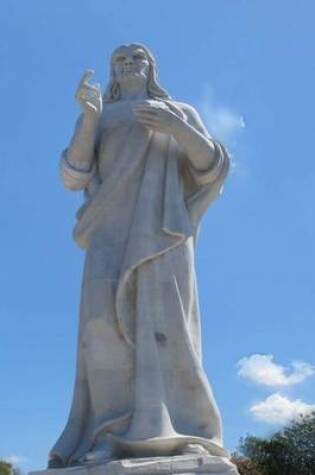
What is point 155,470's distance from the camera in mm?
10203

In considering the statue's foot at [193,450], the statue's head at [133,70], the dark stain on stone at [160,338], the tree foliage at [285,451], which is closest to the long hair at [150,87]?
the statue's head at [133,70]

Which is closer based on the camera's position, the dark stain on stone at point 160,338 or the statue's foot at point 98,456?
the statue's foot at point 98,456

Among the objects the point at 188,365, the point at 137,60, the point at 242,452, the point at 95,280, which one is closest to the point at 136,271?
the point at 95,280

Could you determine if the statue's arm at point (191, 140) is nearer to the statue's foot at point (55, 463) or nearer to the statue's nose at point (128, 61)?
the statue's nose at point (128, 61)

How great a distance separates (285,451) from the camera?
189 ft

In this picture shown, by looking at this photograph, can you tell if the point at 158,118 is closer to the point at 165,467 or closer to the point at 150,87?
the point at 150,87

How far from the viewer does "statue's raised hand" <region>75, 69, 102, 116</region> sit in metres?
13.0

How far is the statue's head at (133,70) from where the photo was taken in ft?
45.2

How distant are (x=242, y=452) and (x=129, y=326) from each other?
50260mm

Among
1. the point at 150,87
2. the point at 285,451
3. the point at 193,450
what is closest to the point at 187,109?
the point at 150,87

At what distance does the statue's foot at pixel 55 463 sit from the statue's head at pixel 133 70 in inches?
255

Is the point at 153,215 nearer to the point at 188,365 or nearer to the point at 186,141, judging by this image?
the point at 186,141

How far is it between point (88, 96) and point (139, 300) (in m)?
3.75

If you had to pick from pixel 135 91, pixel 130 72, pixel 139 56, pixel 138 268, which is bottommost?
pixel 138 268
